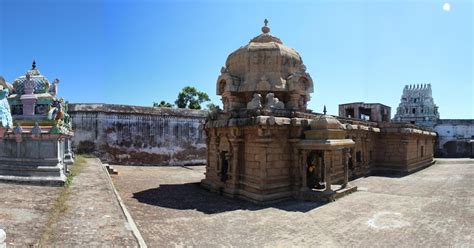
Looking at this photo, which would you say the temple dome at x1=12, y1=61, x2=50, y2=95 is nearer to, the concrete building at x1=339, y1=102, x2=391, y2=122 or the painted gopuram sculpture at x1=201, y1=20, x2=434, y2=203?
the painted gopuram sculpture at x1=201, y1=20, x2=434, y2=203

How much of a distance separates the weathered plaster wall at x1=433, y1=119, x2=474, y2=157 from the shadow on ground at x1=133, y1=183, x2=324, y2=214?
31516 mm

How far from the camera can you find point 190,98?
39438 millimetres

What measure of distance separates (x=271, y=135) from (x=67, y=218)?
625cm

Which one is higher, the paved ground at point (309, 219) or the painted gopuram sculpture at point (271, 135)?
the painted gopuram sculpture at point (271, 135)

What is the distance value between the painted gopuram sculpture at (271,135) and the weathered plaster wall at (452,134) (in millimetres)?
24825

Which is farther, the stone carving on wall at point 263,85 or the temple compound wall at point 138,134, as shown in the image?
the temple compound wall at point 138,134

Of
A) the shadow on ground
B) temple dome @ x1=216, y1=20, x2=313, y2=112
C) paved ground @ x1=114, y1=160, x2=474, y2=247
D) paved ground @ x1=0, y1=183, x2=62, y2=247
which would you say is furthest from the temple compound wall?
paved ground @ x1=0, y1=183, x2=62, y2=247

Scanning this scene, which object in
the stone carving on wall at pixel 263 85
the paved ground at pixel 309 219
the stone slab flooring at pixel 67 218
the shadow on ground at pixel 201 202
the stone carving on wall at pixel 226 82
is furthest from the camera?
the stone carving on wall at pixel 226 82

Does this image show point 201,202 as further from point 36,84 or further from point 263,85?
point 36,84

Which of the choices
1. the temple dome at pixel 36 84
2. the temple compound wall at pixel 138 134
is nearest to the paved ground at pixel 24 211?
the temple dome at pixel 36 84

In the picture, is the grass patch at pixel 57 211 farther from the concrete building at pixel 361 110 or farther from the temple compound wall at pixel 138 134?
the concrete building at pixel 361 110

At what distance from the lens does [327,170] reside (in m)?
10.7

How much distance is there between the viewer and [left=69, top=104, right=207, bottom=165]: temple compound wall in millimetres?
20844

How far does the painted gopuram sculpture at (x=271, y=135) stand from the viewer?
10562mm
